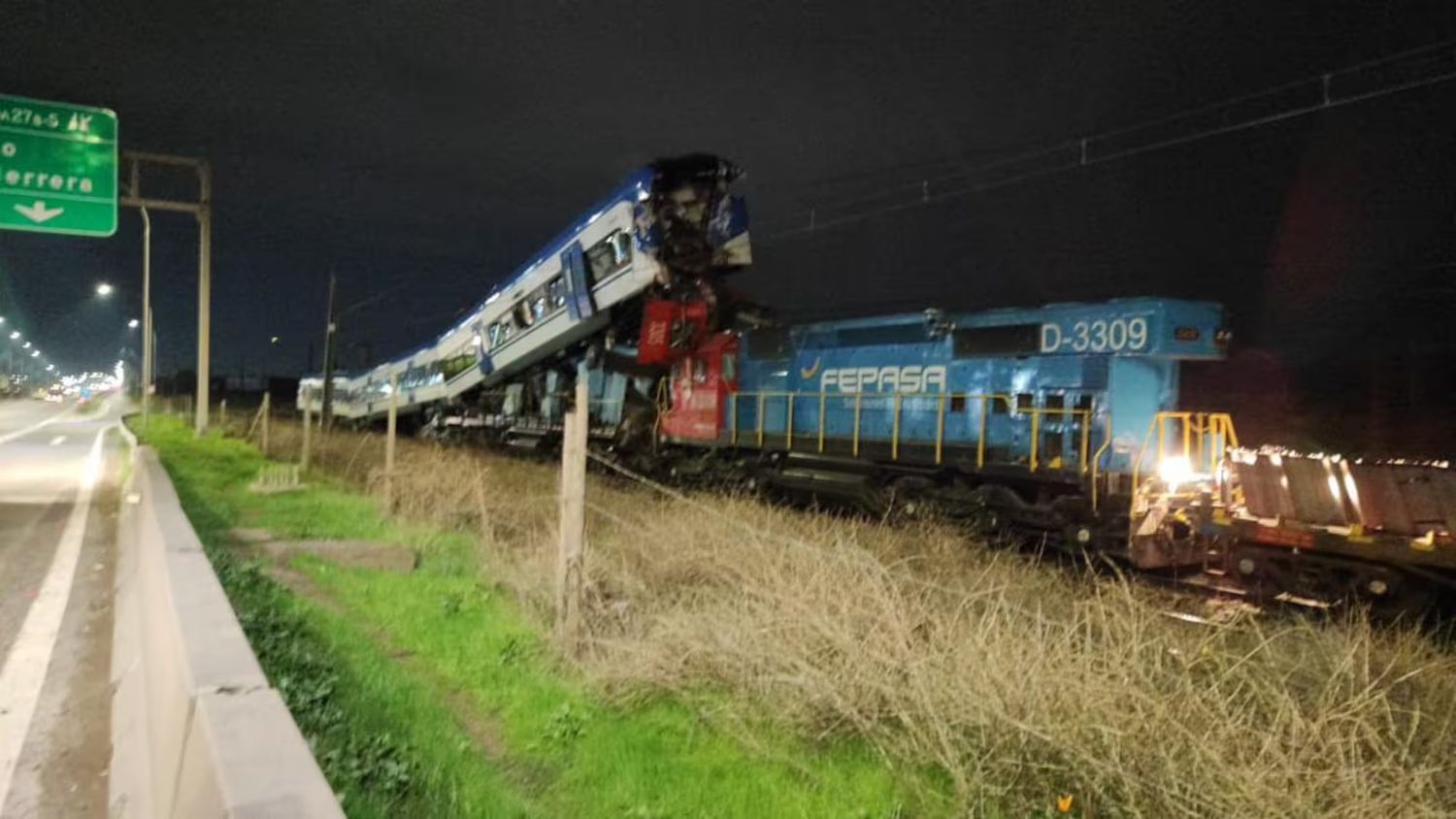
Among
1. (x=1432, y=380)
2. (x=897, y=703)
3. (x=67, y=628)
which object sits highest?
(x=1432, y=380)

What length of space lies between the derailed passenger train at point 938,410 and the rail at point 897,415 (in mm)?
43

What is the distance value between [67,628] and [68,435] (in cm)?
2971

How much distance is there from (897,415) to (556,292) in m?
9.51

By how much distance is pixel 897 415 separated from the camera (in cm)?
1380

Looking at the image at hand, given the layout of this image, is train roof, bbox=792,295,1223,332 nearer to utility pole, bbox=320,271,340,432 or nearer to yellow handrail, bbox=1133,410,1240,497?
yellow handrail, bbox=1133,410,1240,497

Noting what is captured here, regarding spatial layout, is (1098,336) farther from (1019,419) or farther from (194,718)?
(194,718)

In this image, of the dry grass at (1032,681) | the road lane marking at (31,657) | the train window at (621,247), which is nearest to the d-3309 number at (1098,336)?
the dry grass at (1032,681)

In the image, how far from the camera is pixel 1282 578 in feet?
32.7

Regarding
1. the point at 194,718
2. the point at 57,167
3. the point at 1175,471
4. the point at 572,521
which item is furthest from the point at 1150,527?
the point at 57,167

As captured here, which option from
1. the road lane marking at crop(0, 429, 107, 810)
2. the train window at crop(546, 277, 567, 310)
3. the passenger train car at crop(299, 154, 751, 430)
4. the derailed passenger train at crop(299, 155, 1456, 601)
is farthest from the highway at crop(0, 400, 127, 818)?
the train window at crop(546, 277, 567, 310)

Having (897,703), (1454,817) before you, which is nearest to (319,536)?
(897,703)

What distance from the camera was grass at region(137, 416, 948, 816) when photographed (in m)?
4.18

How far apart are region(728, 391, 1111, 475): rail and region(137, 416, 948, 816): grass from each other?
7.02m

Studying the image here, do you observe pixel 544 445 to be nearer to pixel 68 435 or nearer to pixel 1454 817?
pixel 68 435
